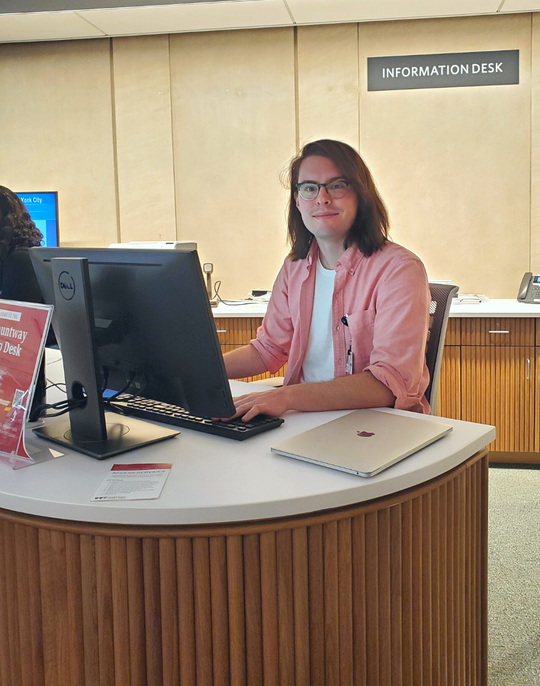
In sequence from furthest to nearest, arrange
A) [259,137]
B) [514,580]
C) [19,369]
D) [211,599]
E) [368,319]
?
[259,137] → [514,580] → [368,319] → [19,369] → [211,599]


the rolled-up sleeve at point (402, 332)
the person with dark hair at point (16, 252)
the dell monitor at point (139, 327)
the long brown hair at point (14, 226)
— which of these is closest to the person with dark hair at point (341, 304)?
the rolled-up sleeve at point (402, 332)

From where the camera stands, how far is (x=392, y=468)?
1.17 metres

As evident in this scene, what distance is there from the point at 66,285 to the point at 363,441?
681mm

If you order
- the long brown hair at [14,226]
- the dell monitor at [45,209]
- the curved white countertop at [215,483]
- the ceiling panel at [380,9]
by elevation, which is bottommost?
the curved white countertop at [215,483]

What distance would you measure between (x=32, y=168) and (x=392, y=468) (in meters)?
4.12

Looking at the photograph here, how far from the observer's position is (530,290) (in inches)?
151

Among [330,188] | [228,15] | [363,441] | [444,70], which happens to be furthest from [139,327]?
[444,70]

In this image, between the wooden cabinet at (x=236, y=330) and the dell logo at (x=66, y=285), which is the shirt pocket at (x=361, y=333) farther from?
the wooden cabinet at (x=236, y=330)

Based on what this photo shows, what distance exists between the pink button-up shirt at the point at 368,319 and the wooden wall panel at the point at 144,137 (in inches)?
98.6

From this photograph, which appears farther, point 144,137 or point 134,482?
point 144,137

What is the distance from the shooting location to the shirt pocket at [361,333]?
1878 millimetres

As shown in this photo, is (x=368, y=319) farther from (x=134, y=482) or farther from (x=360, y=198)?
(x=134, y=482)

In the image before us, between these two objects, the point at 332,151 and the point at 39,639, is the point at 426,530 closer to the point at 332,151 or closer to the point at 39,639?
the point at 39,639

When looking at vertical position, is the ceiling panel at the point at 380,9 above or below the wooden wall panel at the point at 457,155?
above
